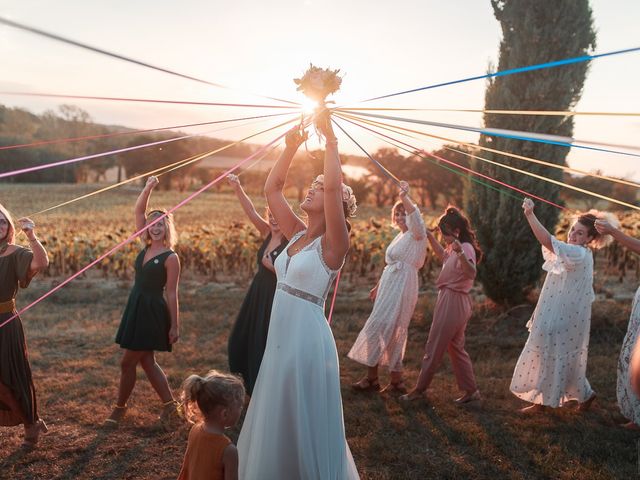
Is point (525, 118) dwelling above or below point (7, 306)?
above

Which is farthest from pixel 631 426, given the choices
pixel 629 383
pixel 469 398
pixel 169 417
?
pixel 169 417

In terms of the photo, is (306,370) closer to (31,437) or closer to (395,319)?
(31,437)

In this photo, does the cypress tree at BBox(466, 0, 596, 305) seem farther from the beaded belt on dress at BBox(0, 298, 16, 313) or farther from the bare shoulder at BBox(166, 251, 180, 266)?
the beaded belt on dress at BBox(0, 298, 16, 313)

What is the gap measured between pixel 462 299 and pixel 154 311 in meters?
3.09

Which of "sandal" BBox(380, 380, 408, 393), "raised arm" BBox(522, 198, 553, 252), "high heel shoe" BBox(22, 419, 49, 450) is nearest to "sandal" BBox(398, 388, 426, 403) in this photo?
"sandal" BBox(380, 380, 408, 393)

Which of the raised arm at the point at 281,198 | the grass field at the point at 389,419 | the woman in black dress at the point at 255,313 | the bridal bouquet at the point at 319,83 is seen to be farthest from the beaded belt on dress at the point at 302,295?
the woman in black dress at the point at 255,313

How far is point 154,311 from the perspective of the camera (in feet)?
17.3

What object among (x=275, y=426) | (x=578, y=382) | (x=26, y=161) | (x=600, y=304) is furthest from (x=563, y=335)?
(x=26, y=161)

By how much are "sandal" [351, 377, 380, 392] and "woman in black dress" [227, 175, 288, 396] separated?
129 cm

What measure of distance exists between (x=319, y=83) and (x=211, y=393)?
1738mm

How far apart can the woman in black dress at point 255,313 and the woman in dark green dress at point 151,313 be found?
645 mm

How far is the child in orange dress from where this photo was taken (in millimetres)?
2834

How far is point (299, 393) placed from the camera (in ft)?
10.3

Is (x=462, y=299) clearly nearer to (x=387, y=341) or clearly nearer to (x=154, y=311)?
(x=387, y=341)
